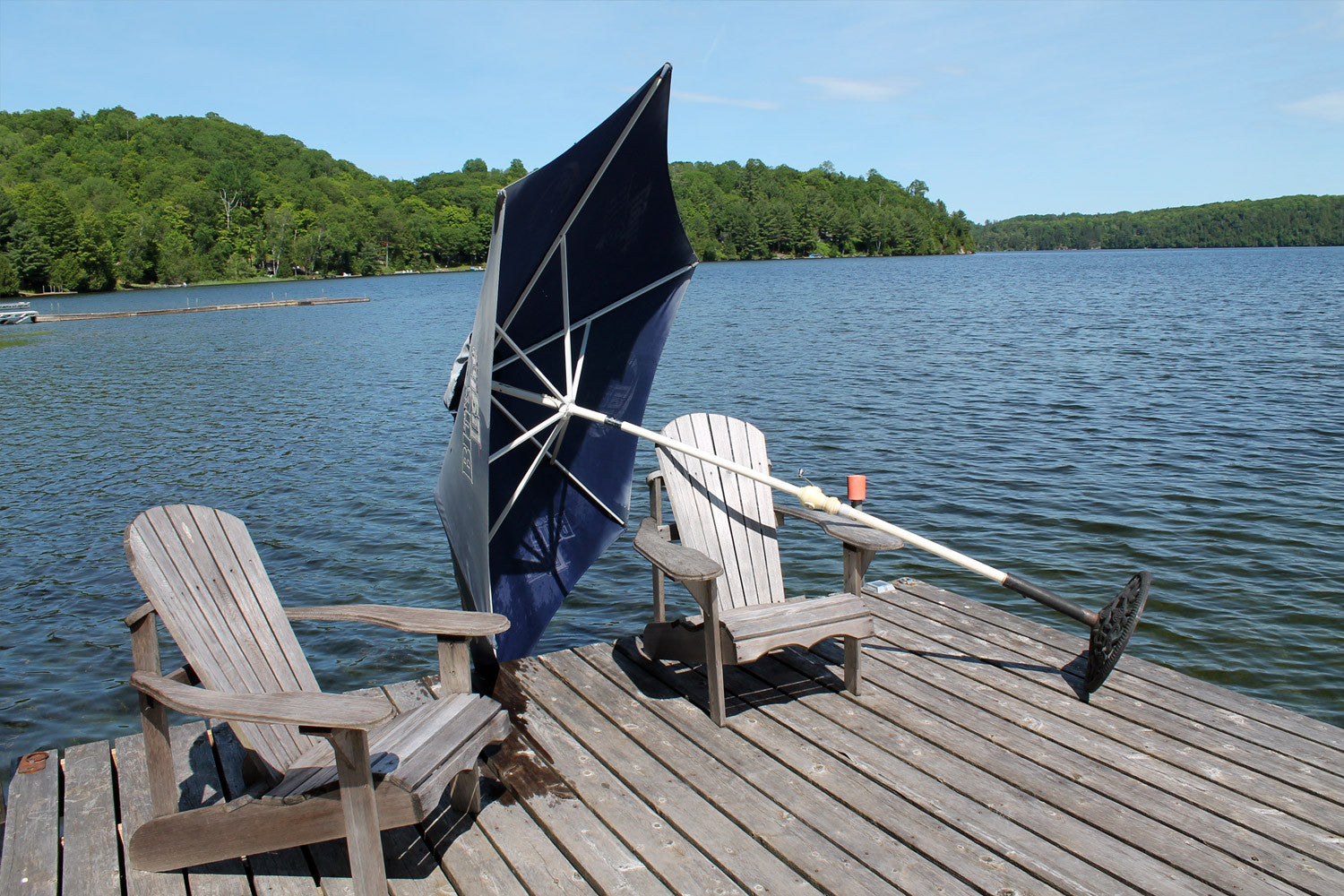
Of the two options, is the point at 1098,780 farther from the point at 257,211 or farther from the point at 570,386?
the point at 257,211

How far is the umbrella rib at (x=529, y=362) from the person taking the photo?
3.81 m

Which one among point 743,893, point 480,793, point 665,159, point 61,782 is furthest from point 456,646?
point 665,159

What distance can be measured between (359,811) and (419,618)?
2.44 ft

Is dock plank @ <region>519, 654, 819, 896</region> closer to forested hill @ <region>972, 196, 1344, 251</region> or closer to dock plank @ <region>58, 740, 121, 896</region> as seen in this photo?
dock plank @ <region>58, 740, 121, 896</region>

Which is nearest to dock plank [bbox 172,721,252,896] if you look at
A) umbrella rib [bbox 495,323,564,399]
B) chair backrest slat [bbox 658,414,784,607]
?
umbrella rib [bbox 495,323,564,399]

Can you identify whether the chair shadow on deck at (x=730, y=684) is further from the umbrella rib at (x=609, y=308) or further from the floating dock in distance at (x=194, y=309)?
the floating dock in distance at (x=194, y=309)

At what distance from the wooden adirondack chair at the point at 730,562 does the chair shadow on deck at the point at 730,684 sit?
105mm

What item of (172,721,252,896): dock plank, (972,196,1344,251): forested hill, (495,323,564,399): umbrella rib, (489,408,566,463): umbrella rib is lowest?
(172,721,252,896): dock plank

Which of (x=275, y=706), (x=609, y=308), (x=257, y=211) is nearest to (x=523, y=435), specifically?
(x=609, y=308)

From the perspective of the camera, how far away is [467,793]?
320 cm

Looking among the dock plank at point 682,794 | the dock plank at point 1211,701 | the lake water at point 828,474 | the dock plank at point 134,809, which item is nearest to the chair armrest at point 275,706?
the dock plank at point 134,809

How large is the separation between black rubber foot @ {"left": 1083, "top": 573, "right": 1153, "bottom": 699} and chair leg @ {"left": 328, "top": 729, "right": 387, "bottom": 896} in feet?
9.65

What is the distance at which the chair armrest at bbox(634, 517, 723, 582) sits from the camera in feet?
11.9

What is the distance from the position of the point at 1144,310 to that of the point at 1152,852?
35276 mm
